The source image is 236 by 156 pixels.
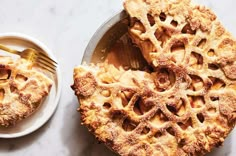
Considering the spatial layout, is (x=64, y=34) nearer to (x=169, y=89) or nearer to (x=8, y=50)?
(x=8, y=50)

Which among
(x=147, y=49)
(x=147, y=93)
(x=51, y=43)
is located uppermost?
(x=51, y=43)

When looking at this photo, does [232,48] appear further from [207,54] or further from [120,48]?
[120,48]

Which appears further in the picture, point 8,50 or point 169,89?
point 8,50

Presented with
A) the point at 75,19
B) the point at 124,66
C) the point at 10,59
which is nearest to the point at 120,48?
the point at 124,66

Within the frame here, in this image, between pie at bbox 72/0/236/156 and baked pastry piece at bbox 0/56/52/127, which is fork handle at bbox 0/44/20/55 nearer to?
baked pastry piece at bbox 0/56/52/127

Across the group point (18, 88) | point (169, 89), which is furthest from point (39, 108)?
point (169, 89)

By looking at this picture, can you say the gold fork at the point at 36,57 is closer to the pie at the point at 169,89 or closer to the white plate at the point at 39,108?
Answer: the white plate at the point at 39,108

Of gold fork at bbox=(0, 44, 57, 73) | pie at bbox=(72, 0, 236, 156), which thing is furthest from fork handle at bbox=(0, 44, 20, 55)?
pie at bbox=(72, 0, 236, 156)
